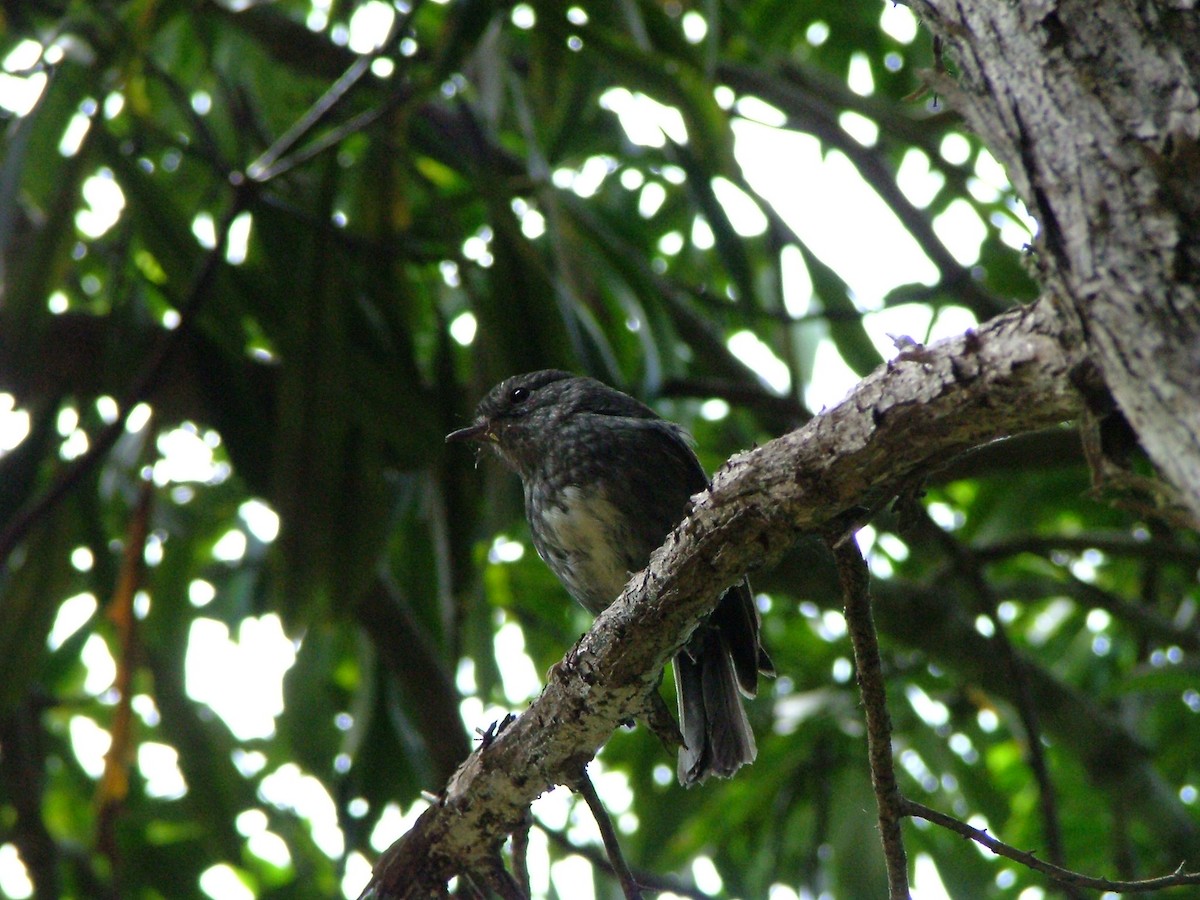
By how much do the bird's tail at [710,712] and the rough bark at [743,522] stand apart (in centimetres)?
77

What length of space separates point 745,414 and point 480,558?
1378mm

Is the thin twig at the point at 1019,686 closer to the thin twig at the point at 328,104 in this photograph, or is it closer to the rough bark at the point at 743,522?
the rough bark at the point at 743,522

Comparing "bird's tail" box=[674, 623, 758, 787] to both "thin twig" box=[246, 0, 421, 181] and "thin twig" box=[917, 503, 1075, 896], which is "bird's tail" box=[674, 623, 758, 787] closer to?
"thin twig" box=[917, 503, 1075, 896]

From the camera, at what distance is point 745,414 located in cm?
493

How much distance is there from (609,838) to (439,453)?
1881 millimetres

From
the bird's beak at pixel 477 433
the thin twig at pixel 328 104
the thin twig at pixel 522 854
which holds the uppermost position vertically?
the thin twig at pixel 328 104

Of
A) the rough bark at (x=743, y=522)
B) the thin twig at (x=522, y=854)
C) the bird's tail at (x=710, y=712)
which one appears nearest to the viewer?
the rough bark at (x=743, y=522)

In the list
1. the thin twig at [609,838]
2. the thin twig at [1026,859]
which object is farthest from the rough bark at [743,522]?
the thin twig at [1026,859]

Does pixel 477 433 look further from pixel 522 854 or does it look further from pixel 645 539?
pixel 522 854

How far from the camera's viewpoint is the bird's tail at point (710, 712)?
280cm

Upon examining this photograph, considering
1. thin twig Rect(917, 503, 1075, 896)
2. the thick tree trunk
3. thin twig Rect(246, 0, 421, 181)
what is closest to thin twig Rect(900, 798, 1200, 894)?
the thick tree trunk

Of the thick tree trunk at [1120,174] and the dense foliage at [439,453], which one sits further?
the dense foliage at [439,453]

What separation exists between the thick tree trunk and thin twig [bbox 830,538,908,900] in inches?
21.4

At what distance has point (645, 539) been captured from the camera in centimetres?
296
